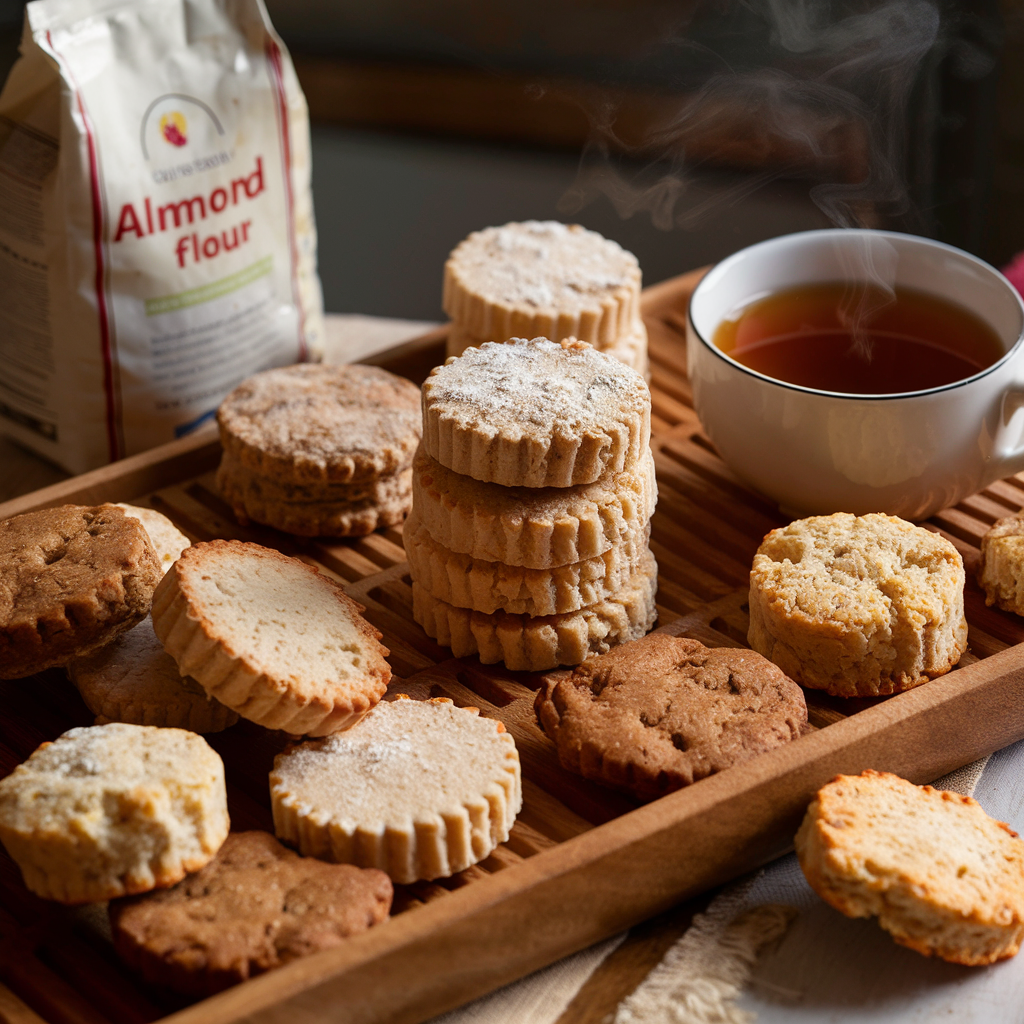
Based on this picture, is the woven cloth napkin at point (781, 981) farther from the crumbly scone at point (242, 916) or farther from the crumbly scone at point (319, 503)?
the crumbly scone at point (319, 503)

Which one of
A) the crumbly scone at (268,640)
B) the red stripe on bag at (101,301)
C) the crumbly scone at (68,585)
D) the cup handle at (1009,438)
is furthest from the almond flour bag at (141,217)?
the cup handle at (1009,438)

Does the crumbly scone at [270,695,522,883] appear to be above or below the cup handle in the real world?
below

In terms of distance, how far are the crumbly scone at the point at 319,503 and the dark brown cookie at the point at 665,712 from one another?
45 cm

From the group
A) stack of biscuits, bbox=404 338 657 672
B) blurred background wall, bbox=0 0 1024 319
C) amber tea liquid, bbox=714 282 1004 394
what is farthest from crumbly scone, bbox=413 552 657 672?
blurred background wall, bbox=0 0 1024 319

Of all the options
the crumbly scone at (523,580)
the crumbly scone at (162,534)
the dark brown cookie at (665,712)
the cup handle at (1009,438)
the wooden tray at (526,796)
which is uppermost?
the cup handle at (1009,438)

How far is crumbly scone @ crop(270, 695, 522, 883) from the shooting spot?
1.35 metres

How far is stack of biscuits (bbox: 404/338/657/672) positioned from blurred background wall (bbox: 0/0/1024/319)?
1.11m

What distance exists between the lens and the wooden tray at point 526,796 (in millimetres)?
1249

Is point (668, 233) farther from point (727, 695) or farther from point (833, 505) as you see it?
point (727, 695)

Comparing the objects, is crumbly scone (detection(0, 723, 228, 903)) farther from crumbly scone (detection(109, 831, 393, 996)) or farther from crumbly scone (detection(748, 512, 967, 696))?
crumbly scone (detection(748, 512, 967, 696))

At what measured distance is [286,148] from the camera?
2230mm

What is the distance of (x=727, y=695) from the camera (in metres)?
1.53

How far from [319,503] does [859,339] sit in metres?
0.85

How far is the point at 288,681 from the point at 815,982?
0.63m
